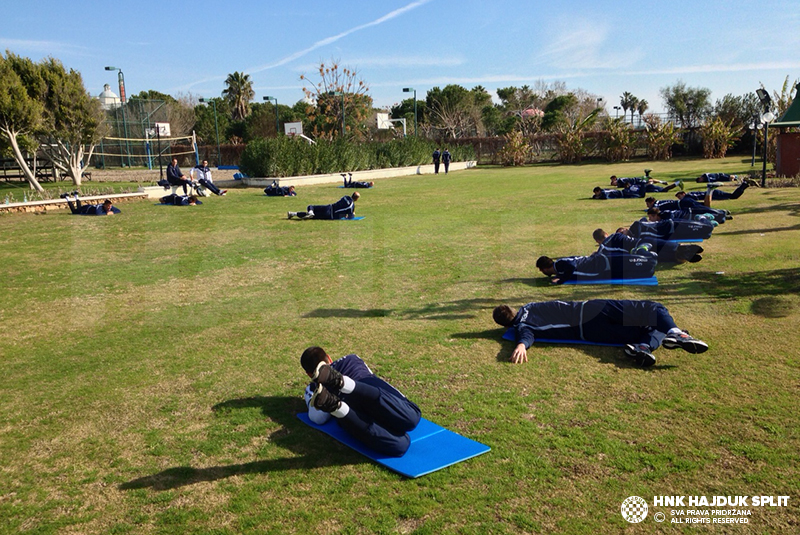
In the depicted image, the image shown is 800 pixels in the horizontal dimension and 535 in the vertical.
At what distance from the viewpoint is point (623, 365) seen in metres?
5.98

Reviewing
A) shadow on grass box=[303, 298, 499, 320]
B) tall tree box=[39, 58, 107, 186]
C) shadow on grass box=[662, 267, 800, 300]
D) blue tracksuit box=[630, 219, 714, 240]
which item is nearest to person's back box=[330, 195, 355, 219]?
blue tracksuit box=[630, 219, 714, 240]

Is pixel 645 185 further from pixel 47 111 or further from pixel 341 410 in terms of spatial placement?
pixel 47 111

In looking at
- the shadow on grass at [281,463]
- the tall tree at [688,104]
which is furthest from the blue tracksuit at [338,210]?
the tall tree at [688,104]

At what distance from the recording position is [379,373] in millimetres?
5984

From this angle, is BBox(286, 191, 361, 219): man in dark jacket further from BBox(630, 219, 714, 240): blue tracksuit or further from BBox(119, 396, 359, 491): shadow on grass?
BBox(119, 396, 359, 491): shadow on grass

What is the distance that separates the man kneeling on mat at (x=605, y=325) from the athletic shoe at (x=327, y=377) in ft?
8.30

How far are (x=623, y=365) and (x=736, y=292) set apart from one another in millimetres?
3506

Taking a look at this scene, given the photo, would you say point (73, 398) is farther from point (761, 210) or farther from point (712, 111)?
point (712, 111)

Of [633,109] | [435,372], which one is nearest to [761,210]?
[435,372]

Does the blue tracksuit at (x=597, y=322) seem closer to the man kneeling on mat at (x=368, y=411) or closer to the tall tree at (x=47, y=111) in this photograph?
the man kneeling on mat at (x=368, y=411)

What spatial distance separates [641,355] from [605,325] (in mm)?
698

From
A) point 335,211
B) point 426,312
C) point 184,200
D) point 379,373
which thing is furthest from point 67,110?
point 379,373

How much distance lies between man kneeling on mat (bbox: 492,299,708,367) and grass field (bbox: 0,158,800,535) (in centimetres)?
21

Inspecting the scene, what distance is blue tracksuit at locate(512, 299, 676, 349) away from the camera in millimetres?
6199
